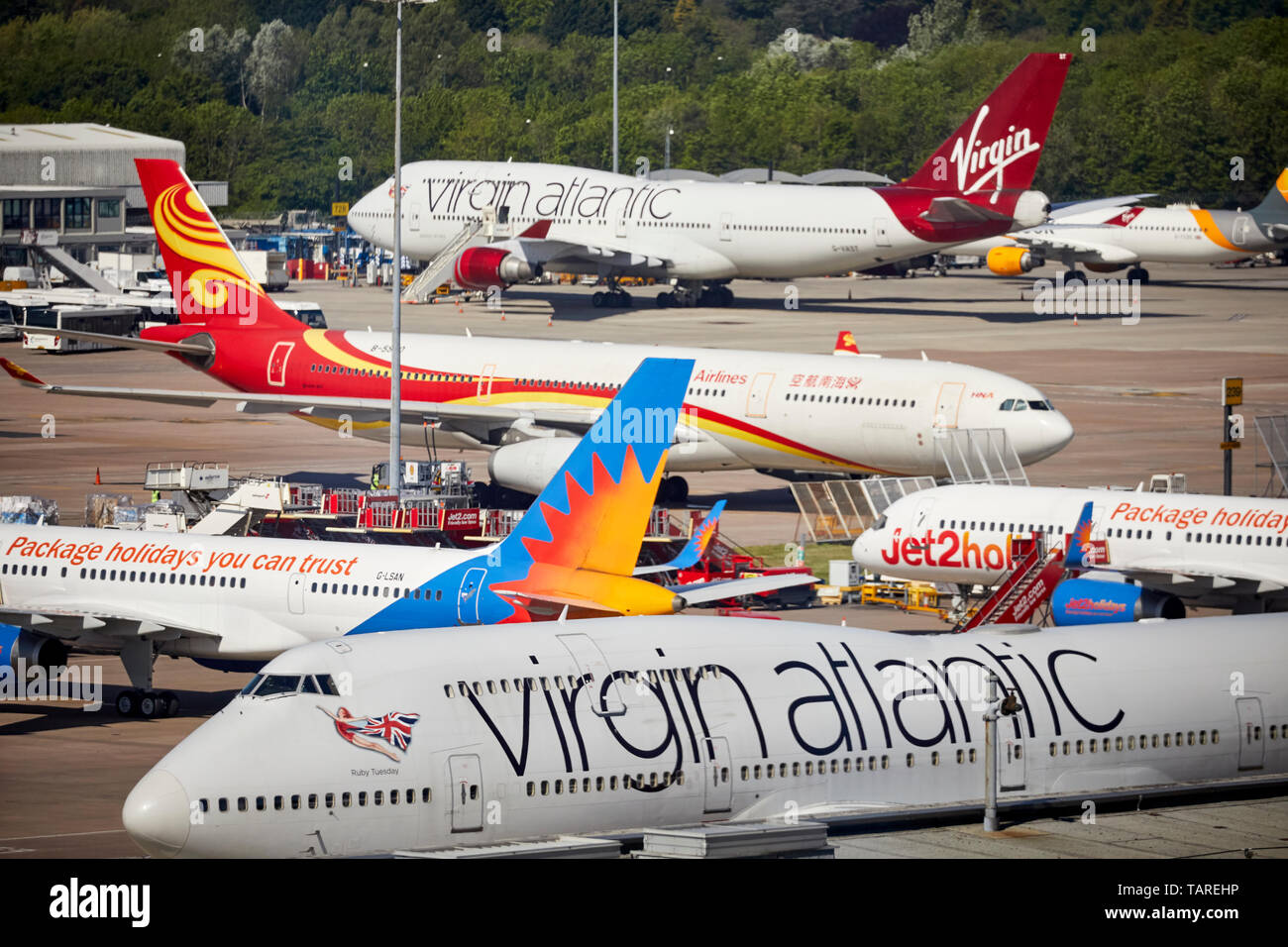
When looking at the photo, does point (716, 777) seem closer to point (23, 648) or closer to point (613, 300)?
point (23, 648)

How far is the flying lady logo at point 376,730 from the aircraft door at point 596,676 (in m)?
2.53

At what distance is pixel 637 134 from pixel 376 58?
31502mm

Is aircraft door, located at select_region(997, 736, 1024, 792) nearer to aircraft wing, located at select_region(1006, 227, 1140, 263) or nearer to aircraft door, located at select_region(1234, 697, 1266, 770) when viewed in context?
aircraft door, located at select_region(1234, 697, 1266, 770)

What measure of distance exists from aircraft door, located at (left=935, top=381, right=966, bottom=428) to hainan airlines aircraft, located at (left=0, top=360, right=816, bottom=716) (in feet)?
61.7

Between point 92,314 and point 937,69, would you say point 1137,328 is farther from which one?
point 937,69

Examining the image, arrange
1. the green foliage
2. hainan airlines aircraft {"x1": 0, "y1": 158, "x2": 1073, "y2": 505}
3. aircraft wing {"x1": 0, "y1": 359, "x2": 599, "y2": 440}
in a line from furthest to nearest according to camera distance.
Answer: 1. the green foliage
2. aircraft wing {"x1": 0, "y1": 359, "x2": 599, "y2": 440}
3. hainan airlines aircraft {"x1": 0, "y1": 158, "x2": 1073, "y2": 505}

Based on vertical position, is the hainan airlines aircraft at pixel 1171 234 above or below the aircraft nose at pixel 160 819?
above

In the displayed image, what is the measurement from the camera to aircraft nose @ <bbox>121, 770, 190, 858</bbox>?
22.4 meters

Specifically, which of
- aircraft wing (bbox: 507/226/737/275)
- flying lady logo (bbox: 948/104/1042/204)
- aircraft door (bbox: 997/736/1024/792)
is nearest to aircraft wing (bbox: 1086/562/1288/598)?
aircraft door (bbox: 997/736/1024/792)

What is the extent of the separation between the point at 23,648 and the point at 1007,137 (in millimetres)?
70572

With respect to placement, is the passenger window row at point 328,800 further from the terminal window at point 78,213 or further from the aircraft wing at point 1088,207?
the aircraft wing at point 1088,207

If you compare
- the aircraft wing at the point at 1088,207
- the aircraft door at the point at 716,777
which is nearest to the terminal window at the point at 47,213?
the aircraft wing at the point at 1088,207

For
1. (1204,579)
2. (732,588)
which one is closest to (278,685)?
(732,588)

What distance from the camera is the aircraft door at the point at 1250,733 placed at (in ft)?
97.3
